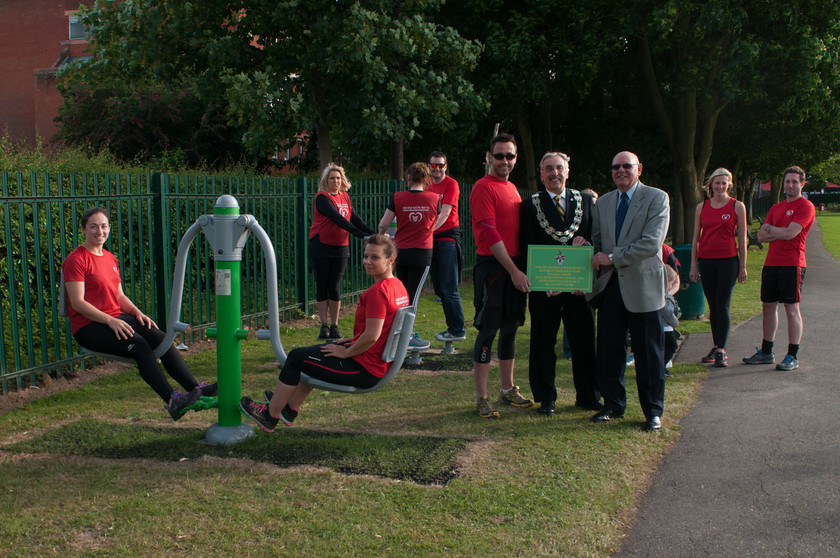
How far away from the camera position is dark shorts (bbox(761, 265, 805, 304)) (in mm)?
7449

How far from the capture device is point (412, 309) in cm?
489

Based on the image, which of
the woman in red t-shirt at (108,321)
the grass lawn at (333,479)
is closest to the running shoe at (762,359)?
the grass lawn at (333,479)

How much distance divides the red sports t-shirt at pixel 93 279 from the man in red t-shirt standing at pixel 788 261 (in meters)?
5.82

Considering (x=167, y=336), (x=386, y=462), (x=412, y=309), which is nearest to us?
(x=386, y=462)

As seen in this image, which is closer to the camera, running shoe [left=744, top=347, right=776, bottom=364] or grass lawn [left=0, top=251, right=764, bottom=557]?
grass lawn [left=0, top=251, right=764, bottom=557]

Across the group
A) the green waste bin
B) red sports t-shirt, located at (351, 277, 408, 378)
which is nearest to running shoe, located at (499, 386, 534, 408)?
red sports t-shirt, located at (351, 277, 408, 378)

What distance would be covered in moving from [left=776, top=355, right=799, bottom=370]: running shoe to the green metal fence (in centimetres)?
564

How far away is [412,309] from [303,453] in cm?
Answer: 113

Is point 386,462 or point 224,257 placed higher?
point 224,257

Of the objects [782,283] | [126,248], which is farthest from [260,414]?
[782,283]

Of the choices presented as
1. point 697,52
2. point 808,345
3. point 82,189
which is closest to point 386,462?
point 82,189

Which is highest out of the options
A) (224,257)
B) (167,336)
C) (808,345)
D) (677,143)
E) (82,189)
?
(677,143)

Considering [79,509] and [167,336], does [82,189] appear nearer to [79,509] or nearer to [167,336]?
[167,336]

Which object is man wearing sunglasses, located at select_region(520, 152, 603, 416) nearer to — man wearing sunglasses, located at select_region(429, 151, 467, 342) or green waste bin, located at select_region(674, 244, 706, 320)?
man wearing sunglasses, located at select_region(429, 151, 467, 342)
